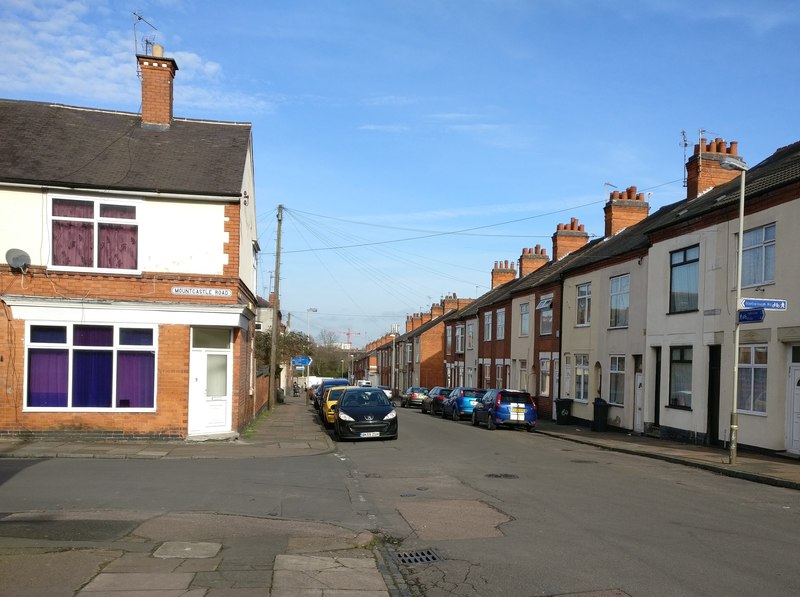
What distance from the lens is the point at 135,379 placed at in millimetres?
18219

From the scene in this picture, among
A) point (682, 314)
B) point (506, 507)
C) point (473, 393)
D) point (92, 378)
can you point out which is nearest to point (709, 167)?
point (682, 314)

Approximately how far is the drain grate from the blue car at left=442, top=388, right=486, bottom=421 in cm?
2472

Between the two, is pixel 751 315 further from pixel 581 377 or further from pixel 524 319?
pixel 524 319

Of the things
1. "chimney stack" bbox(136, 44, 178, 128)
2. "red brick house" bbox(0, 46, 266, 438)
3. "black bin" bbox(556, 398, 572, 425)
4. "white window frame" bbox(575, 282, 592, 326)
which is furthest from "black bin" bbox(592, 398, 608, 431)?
"chimney stack" bbox(136, 44, 178, 128)

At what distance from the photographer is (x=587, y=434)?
82.9 ft

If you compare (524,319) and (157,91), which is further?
(524,319)

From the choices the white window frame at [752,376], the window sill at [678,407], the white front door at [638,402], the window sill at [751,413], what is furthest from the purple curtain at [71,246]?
the white front door at [638,402]

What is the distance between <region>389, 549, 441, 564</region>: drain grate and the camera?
25.0ft

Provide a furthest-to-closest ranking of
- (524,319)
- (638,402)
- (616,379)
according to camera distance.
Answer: (524,319)
(616,379)
(638,402)

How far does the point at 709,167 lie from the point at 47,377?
2280 cm

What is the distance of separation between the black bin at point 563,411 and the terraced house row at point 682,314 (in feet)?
0.92

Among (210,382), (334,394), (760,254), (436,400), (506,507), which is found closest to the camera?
(506,507)

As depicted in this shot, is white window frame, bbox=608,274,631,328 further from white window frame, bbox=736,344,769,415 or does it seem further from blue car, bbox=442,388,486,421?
blue car, bbox=442,388,486,421

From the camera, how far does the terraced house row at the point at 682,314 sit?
17484 mm
